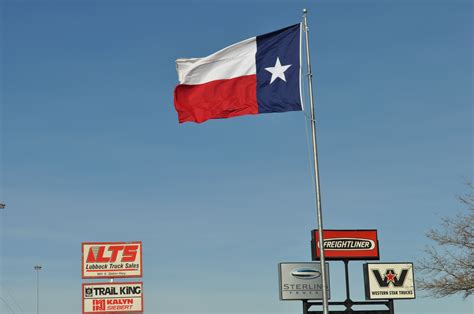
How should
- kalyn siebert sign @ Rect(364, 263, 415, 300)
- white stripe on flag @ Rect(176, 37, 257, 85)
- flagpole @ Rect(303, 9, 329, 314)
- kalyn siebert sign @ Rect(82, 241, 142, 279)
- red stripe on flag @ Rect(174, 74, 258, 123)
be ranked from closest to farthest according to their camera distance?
flagpole @ Rect(303, 9, 329, 314) < red stripe on flag @ Rect(174, 74, 258, 123) < white stripe on flag @ Rect(176, 37, 257, 85) < kalyn siebert sign @ Rect(82, 241, 142, 279) < kalyn siebert sign @ Rect(364, 263, 415, 300)

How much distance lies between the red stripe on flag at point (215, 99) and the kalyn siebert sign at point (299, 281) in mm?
15750

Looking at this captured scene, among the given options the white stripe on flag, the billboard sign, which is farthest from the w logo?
the white stripe on flag

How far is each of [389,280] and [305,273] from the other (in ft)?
14.2

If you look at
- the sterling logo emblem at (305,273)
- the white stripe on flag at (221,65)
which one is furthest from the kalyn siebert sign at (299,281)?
the white stripe on flag at (221,65)

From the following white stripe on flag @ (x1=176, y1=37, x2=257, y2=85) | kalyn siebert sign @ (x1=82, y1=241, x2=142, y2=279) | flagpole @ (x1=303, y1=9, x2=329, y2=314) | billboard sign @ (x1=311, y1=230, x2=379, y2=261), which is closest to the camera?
flagpole @ (x1=303, y1=9, x2=329, y2=314)

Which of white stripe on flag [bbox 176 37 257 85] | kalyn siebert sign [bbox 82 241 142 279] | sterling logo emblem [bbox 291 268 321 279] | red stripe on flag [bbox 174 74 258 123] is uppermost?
white stripe on flag [bbox 176 37 257 85]

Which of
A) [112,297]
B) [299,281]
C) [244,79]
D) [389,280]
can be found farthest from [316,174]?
[112,297]

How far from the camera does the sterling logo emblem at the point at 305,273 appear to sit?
3947 cm

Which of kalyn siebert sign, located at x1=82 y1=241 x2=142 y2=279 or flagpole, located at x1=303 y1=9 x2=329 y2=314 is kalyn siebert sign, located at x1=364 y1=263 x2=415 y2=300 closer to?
kalyn siebert sign, located at x1=82 y1=241 x2=142 y2=279

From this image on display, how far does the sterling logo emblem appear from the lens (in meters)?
39.5

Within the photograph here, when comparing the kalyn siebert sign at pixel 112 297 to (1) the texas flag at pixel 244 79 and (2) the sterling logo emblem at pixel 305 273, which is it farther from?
(1) the texas flag at pixel 244 79

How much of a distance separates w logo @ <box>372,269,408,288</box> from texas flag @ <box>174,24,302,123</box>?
18.2 metres

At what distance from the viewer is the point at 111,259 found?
4019cm

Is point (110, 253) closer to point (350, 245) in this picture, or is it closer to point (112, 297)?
point (112, 297)
